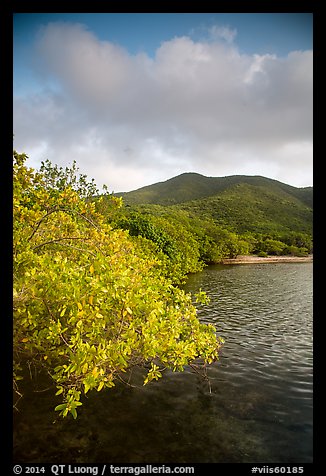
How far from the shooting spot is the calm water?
7.88 meters

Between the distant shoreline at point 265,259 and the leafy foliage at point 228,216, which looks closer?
the leafy foliage at point 228,216

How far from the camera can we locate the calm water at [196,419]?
7.88 metres

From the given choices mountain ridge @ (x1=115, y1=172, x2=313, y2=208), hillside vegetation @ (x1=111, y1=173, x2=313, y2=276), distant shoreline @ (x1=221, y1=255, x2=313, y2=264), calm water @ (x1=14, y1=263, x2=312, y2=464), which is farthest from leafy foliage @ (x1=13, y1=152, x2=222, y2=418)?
mountain ridge @ (x1=115, y1=172, x2=313, y2=208)

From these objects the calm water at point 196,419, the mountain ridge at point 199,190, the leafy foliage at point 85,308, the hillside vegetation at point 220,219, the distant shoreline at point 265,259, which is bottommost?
the calm water at point 196,419

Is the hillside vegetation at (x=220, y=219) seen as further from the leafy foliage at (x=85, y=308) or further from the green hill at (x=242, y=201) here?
the leafy foliage at (x=85, y=308)

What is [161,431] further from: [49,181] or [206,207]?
[206,207]

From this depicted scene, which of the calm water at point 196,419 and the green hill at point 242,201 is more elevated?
the green hill at point 242,201

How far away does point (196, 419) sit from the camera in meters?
9.41

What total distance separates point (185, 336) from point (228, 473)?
9.83 feet

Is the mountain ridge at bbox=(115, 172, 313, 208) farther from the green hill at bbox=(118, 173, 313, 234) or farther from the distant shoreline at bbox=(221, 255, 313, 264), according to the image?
the distant shoreline at bbox=(221, 255, 313, 264)

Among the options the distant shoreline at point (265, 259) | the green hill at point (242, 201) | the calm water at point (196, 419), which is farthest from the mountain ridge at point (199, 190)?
the calm water at point (196, 419)
